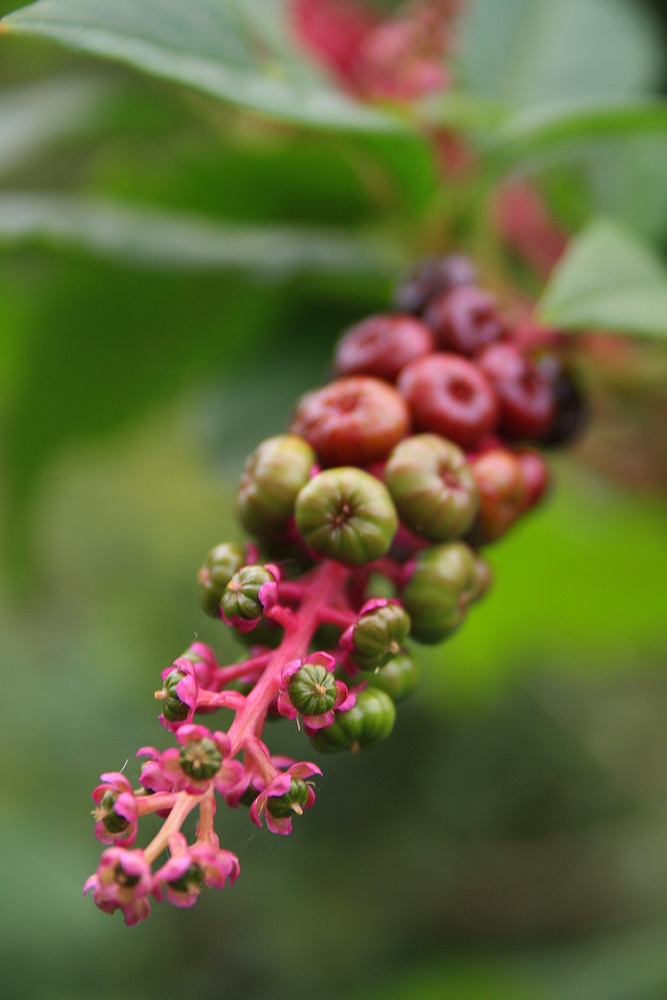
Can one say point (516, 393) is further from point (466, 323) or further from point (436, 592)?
point (436, 592)

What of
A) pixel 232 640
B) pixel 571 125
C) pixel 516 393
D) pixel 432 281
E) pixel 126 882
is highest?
pixel 232 640

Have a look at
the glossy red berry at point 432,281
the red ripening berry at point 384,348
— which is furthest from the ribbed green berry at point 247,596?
the glossy red berry at point 432,281

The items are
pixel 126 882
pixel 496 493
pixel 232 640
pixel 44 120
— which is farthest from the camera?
pixel 232 640

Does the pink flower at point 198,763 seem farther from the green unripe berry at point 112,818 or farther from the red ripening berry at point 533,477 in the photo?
the red ripening berry at point 533,477

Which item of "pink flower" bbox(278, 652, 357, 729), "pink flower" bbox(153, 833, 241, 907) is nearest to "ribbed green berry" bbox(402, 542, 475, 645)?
"pink flower" bbox(278, 652, 357, 729)

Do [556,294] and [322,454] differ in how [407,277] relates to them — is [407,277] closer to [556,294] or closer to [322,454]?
[556,294]

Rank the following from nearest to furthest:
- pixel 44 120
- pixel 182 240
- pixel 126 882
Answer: pixel 126 882 → pixel 182 240 → pixel 44 120

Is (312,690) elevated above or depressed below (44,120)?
below

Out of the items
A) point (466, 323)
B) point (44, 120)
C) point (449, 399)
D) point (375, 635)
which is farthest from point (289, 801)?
point (44, 120)
